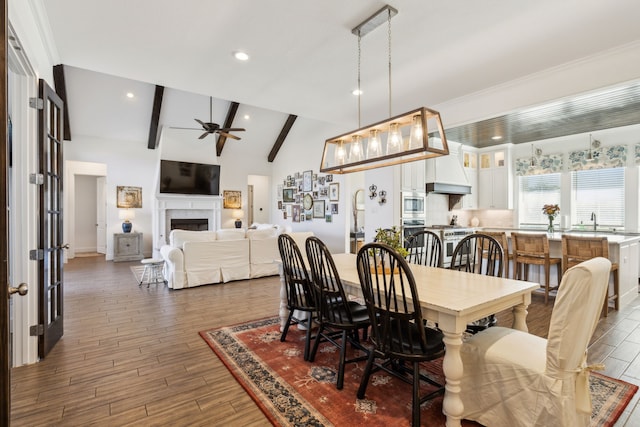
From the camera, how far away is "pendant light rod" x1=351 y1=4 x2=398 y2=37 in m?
2.60

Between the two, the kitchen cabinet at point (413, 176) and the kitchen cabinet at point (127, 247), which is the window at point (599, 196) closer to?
the kitchen cabinet at point (413, 176)

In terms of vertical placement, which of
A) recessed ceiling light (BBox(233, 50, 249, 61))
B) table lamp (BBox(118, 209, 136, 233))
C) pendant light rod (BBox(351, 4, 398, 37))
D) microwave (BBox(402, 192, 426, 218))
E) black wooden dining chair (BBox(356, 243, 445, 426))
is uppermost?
recessed ceiling light (BBox(233, 50, 249, 61))

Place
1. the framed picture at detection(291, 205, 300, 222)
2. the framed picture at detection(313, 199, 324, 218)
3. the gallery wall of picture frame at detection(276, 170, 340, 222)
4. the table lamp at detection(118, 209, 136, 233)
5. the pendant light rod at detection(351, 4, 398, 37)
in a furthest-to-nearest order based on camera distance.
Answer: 1. the framed picture at detection(291, 205, 300, 222)
2. the framed picture at detection(313, 199, 324, 218)
3. the gallery wall of picture frame at detection(276, 170, 340, 222)
4. the table lamp at detection(118, 209, 136, 233)
5. the pendant light rod at detection(351, 4, 398, 37)

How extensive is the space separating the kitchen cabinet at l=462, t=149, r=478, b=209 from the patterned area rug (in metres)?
5.31

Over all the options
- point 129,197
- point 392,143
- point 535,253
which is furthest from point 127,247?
point 535,253

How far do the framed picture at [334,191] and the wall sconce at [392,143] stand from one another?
478 centimetres

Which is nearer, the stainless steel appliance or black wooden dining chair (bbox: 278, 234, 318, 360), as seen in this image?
black wooden dining chair (bbox: 278, 234, 318, 360)

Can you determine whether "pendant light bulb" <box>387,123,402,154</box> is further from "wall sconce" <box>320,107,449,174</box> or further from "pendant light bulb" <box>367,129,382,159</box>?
"pendant light bulb" <box>367,129,382,159</box>

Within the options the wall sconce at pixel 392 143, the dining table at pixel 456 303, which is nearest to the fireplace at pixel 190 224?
the wall sconce at pixel 392 143

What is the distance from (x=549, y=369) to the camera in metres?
1.62

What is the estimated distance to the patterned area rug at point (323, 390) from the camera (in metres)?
1.94

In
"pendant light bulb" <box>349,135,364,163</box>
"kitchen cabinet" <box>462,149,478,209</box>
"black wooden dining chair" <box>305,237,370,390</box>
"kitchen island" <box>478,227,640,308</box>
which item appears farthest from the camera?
"kitchen cabinet" <box>462,149,478,209</box>

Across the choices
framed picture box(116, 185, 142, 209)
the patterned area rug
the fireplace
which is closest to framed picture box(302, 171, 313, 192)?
the fireplace

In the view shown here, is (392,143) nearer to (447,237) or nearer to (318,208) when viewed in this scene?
(447,237)
